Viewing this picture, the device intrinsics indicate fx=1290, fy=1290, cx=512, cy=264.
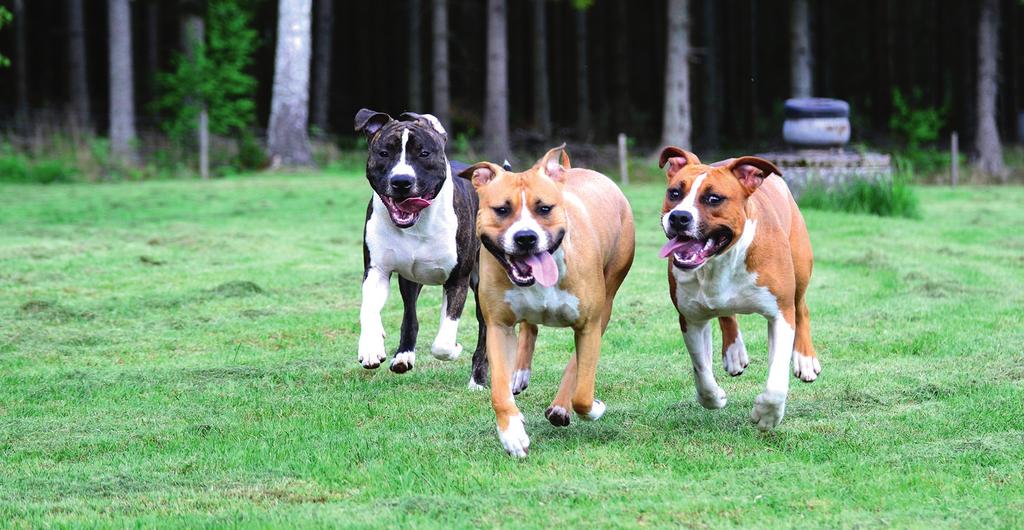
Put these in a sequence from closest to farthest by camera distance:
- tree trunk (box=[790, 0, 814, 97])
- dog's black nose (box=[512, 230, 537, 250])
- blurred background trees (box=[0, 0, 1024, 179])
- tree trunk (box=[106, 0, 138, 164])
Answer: dog's black nose (box=[512, 230, 537, 250]), tree trunk (box=[106, 0, 138, 164]), blurred background trees (box=[0, 0, 1024, 179]), tree trunk (box=[790, 0, 814, 97])

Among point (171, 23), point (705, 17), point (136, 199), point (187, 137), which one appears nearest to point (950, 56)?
point (705, 17)

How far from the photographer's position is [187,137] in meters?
25.9

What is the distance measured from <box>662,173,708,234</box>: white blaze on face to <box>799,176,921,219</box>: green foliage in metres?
12.1

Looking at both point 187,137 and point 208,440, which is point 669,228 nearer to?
point 208,440

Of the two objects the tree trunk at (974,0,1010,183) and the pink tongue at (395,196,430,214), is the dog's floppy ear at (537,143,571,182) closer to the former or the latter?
the pink tongue at (395,196,430,214)

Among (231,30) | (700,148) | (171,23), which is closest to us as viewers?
(231,30)

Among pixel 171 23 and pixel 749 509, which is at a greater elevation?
pixel 171 23

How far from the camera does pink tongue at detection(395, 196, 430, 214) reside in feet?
22.7

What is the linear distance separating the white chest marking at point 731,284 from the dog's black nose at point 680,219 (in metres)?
0.31

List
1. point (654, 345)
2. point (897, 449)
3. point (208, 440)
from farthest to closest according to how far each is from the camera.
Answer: point (654, 345), point (208, 440), point (897, 449)

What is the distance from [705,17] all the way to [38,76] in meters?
23.6

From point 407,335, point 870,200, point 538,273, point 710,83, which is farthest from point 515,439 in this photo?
point 710,83

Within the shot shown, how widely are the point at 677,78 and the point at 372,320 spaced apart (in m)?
21.9

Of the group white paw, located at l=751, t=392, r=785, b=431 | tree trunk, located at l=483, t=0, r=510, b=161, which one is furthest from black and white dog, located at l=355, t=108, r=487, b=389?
tree trunk, located at l=483, t=0, r=510, b=161
